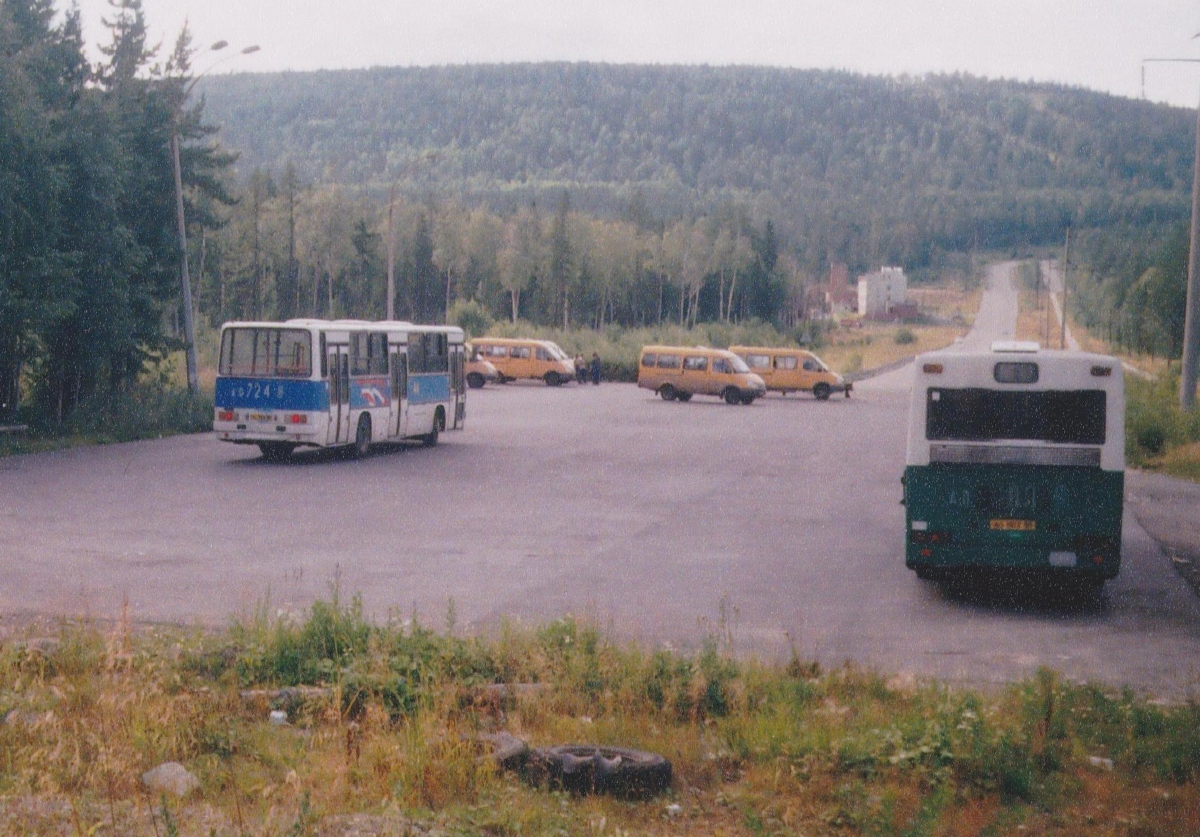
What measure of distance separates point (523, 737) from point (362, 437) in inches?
767

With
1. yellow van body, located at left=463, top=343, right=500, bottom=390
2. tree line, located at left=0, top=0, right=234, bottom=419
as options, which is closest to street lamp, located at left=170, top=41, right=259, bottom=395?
tree line, located at left=0, top=0, right=234, bottom=419

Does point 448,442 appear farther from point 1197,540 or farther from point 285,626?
point 285,626

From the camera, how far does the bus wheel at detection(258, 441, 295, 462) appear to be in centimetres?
2562

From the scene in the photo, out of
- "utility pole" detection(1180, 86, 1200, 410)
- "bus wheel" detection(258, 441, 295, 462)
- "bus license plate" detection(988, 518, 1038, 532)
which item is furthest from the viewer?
"utility pole" detection(1180, 86, 1200, 410)

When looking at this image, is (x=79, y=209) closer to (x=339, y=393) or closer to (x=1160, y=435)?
(x=339, y=393)

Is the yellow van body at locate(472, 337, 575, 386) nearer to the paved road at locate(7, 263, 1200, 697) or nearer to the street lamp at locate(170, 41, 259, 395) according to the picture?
the street lamp at locate(170, 41, 259, 395)

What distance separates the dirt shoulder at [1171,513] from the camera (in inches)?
611

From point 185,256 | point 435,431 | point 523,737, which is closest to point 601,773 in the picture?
point 523,737

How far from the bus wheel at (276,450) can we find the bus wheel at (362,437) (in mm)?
1227

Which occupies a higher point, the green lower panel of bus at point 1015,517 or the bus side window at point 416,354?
the bus side window at point 416,354

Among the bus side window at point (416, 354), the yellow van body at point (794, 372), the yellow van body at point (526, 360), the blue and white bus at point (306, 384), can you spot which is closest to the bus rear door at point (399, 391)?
the blue and white bus at point (306, 384)

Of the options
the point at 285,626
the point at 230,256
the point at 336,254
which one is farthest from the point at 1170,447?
the point at 336,254

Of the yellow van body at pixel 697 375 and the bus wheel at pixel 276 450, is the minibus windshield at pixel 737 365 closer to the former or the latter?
the yellow van body at pixel 697 375

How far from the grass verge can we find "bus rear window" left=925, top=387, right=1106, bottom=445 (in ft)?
14.0
